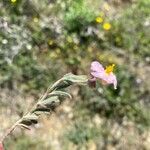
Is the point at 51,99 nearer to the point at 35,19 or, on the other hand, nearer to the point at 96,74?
the point at 96,74

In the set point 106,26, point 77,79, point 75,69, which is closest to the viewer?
point 77,79

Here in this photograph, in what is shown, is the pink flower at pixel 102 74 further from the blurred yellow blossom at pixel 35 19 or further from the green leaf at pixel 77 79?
the blurred yellow blossom at pixel 35 19

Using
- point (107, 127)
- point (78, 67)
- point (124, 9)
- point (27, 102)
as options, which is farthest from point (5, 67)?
point (124, 9)

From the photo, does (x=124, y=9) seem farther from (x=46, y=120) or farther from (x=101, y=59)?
(x=46, y=120)

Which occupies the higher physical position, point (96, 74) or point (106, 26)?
point (96, 74)

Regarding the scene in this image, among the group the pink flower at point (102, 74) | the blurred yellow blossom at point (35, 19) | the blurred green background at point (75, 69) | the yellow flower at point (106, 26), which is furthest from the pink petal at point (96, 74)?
the yellow flower at point (106, 26)

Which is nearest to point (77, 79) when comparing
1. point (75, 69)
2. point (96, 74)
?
point (96, 74)

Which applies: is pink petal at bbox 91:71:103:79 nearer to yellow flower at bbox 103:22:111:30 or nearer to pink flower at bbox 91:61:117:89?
pink flower at bbox 91:61:117:89

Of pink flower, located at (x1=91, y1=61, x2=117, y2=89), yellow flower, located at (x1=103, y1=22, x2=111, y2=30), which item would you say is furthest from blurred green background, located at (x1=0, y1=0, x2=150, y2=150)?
pink flower, located at (x1=91, y1=61, x2=117, y2=89)

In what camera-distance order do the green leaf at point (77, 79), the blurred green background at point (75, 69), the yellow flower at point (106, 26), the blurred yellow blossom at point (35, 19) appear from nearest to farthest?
the green leaf at point (77, 79), the blurred green background at point (75, 69), the blurred yellow blossom at point (35, 19), the yellow flower at point (106, 26)

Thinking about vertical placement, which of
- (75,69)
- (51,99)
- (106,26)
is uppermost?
(51,99)
